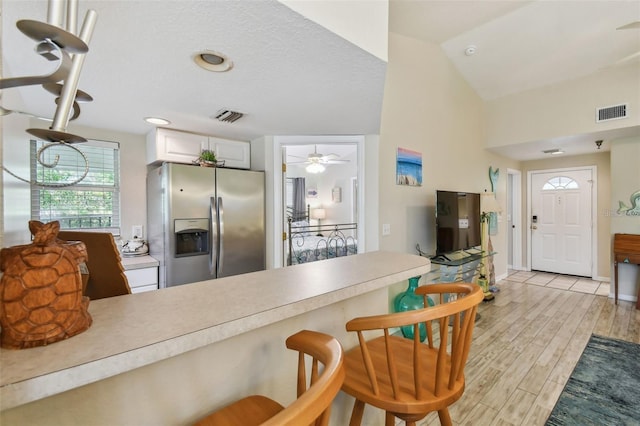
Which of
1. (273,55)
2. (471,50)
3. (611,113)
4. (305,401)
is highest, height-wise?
(471,50)

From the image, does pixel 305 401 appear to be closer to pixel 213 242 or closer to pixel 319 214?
pixel 213 242

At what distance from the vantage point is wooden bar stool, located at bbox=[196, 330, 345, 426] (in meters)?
0.49

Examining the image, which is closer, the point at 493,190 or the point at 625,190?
the point at 625,190

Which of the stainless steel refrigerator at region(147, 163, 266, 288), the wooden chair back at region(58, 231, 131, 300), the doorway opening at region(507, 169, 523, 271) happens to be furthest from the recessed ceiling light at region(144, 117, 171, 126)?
the doorway opening at region(507, 169, 523, 271)

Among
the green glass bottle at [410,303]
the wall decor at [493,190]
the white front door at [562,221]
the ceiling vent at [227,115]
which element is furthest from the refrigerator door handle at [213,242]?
the white front door at [562,221]

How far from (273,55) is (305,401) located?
1417mm

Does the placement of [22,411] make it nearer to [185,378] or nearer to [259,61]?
[185,378]

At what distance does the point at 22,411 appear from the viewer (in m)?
0.63

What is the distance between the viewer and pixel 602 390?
2.19m

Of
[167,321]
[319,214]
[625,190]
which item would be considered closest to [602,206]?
[625,190]

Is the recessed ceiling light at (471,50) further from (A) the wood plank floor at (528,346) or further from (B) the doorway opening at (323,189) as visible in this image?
(A) the wood plank floor at (528,346)

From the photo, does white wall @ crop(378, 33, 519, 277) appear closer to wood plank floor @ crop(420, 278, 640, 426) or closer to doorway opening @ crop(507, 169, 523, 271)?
wood plank floor @ crop(420, 278, 640, 426)

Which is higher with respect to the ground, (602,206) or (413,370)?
(602,206)

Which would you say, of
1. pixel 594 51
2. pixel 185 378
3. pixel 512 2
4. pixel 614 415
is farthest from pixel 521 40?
pixel 185 378
